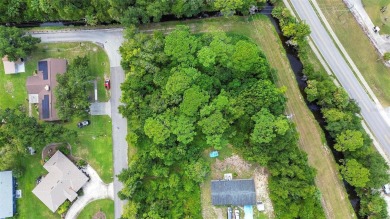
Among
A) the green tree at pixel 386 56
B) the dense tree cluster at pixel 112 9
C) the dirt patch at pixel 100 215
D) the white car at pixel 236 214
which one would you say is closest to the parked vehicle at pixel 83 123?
the dirt patch at pixel 100 215

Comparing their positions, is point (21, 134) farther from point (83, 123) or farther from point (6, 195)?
point (6, 195)

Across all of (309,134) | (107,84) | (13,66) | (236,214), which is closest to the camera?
(236,214)

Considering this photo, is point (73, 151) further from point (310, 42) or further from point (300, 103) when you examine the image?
point (310, 42)

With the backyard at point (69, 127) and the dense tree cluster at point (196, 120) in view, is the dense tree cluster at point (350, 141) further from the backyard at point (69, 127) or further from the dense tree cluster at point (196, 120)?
the backyard at point (69, 127)

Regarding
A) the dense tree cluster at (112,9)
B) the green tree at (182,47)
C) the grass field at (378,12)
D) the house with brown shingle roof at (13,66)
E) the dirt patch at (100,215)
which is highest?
the dense tree cluster at (112,9)

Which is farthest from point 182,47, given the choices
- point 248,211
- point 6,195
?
→ point 6,195

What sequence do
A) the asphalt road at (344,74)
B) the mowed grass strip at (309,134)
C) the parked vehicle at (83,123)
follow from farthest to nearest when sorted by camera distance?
the parked vehicle at (83,123) → the asphalt road at (344,74) → the mowed grass strip at (309,134)
